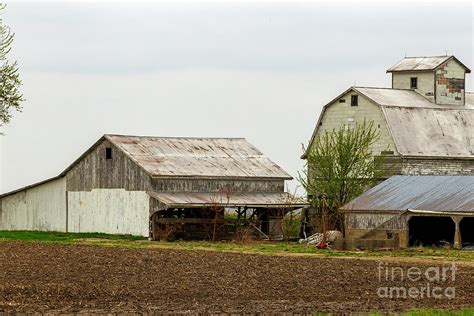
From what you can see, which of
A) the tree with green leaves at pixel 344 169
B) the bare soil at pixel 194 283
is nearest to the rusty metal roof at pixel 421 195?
the tree with green leaves at pixel 344 169

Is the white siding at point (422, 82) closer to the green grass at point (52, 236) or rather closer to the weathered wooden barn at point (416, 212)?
the weathered wooden barn at point (416, 212)

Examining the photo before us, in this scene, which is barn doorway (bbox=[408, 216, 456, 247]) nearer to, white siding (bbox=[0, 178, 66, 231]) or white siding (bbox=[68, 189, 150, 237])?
white siding (bbox=[68, 189, 150, 237])

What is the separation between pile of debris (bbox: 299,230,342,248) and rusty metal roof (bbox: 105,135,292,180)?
6.62m

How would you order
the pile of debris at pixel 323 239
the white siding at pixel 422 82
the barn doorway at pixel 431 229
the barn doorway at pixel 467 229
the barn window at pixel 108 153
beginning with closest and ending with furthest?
the pile of debris at pixel 323 239 → the barn doorway at pixel 467 229 → the barn doorway at pixel 431 229 → the barn window at pixel 108 153 → the white siding at pixel 422 82

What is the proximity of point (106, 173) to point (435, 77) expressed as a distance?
18.9 metres

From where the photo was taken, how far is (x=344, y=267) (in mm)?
41000

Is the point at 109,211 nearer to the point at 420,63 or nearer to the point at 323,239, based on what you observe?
the point at 323,239

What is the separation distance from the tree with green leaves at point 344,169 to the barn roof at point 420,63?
19.9ft

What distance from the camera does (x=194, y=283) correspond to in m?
34.9

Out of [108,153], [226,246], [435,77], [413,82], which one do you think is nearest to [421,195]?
[226,246]

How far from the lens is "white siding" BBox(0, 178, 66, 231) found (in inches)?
2630

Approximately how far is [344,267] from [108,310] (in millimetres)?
14818

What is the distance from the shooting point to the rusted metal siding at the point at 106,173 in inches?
2494

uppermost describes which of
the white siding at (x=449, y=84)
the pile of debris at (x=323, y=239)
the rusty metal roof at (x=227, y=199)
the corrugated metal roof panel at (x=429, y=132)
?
the white siding at (x=449, y=84)
